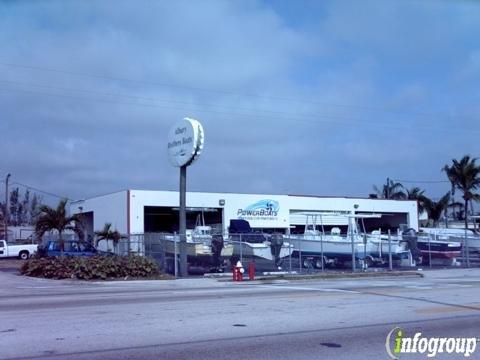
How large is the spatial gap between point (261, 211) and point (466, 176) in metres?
24.3

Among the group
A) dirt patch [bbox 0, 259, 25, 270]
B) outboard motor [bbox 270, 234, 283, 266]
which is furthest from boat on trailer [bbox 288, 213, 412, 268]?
dirt patch [bbox 0, 259, 25, 270]

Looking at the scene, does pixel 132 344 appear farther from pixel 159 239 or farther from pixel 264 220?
pixel 264 220

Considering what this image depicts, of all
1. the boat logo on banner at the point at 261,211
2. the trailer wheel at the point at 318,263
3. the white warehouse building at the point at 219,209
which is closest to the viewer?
the trailer wheel at the point at 318,263

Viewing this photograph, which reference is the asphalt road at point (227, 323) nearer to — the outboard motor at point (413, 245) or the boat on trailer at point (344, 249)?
the boat on trailer at point (344, 249)

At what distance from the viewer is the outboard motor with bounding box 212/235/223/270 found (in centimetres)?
3080

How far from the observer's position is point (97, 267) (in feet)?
91.8

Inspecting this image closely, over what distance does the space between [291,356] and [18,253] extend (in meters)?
47.9

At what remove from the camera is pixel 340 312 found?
45.8 ft

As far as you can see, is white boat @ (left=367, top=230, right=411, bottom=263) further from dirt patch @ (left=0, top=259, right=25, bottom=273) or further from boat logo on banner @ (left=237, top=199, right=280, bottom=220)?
dirt patch @ (left=0, top=259, right=25, bottom=273)

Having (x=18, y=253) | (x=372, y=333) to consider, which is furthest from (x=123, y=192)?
(x=372, y=333)

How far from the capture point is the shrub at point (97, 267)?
27933 mm

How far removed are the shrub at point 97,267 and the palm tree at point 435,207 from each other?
5639 cm

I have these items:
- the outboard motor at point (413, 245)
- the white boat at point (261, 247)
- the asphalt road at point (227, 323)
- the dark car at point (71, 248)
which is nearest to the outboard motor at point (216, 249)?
the white boat at point (261, 247)

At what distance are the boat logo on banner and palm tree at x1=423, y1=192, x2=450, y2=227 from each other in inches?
1169
